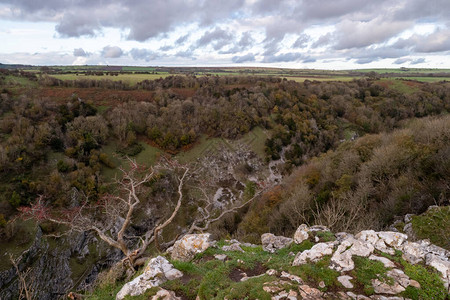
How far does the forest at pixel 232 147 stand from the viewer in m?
21.1

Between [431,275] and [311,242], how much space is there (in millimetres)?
3681

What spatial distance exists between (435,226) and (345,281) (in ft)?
29.0

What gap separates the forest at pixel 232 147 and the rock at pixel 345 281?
9135mm

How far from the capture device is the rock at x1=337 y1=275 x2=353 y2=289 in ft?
21.1

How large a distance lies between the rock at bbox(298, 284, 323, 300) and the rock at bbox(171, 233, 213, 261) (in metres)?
4.81

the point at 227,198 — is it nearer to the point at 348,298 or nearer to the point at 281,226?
the point at 281,226

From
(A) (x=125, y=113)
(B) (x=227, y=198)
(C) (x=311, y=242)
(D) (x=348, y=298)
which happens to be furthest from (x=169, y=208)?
(D) (x=348, y=298)

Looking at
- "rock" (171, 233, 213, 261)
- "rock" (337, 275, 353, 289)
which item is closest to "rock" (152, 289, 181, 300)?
"rock" (171, 233, 213, 261)

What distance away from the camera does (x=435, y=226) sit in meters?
11.7

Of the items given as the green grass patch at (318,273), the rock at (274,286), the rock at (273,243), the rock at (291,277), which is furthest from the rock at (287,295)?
the rock at (273,243)

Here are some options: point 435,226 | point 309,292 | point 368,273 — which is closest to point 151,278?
point 309,292

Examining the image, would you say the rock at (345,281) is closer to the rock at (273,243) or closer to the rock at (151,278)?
the rock at (273,243)

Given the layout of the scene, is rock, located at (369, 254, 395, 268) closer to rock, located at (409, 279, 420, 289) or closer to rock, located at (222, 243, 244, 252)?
rock, located at (409, 279, 420, 289)

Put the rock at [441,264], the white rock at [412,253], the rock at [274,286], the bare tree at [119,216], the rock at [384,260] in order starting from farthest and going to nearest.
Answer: the bare tree at [119,216] → the white rock at [412,253] → the rock at [384,260] → the rock at [441,264] → the rock at [274,286]
